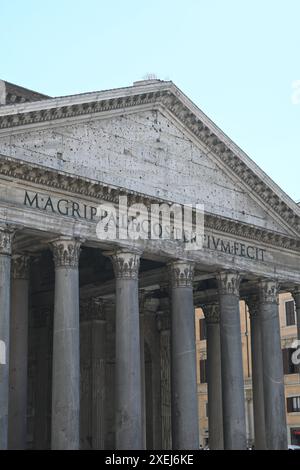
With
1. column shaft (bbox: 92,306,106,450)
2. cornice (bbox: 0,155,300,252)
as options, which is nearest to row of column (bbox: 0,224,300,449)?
cornice (bbox: 0,155,300,252)

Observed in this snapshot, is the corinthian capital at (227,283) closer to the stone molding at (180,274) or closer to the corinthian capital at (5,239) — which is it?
the stone molding at (180,274)

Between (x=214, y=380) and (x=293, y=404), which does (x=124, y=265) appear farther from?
(x=293, y=404)

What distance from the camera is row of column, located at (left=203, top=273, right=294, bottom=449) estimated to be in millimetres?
24609

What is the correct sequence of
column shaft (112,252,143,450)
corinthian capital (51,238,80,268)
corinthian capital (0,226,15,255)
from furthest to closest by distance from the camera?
column shaft (112,252,143,450) → corinthian capital (51,238,80,268) → corinthian capital (0,226,15,255)

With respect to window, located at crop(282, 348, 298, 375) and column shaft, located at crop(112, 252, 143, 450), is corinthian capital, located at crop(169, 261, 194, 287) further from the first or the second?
window, located at crop(282, 348, 298, 375)

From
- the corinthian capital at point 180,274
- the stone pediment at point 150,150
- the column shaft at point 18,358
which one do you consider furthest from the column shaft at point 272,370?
the column shaft at point 18,358

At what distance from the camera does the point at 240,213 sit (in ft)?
87.6

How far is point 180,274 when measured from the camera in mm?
24078

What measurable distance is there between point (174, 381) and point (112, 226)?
15.3 ft

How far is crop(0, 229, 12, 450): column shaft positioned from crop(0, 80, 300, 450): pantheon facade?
0.04 meters

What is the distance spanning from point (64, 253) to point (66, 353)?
97.4 inches

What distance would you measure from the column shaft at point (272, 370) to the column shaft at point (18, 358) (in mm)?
7569

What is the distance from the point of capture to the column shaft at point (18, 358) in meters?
22.2

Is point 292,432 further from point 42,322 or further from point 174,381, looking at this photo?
point 174,381
